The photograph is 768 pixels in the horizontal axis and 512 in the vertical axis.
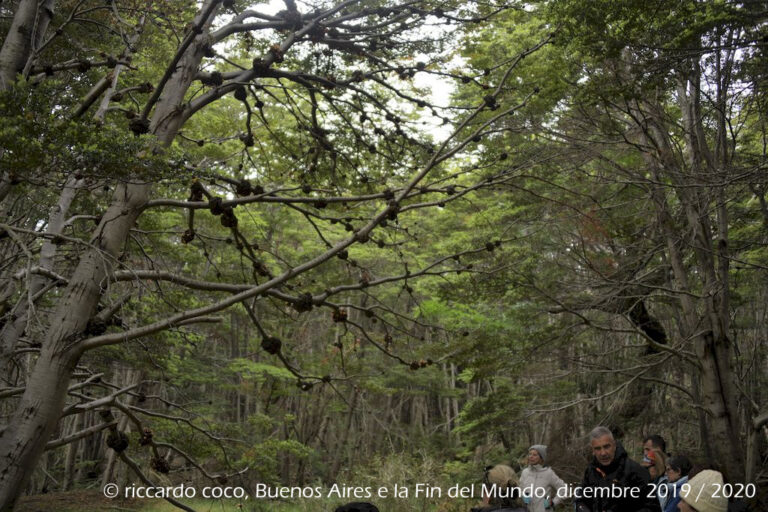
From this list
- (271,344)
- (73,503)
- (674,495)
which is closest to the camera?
(271,344)

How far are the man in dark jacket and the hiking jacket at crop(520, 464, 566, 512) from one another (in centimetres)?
129

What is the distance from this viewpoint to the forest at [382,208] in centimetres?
285

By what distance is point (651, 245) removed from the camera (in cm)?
947

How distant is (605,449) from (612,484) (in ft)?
0.83

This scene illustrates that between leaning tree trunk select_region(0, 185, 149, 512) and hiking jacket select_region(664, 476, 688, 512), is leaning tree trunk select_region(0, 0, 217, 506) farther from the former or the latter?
hiking jacket select_region(664, 476, 688, 512)

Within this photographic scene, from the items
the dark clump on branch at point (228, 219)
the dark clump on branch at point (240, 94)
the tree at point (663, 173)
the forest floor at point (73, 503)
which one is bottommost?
the forest floor at point (73, 503)

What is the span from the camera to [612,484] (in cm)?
418

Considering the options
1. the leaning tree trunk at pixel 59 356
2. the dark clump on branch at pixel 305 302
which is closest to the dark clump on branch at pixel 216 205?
the leaning tree trunk at pixel 59 356

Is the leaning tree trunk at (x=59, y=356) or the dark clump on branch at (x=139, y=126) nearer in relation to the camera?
the leaning tree trunk at (x=59, y=356)

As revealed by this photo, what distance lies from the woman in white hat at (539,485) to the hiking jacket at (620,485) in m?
1.32

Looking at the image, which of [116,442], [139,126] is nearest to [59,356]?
[116,442]

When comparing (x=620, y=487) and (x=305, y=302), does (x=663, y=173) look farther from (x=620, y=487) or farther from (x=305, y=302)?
(x=305, y=302)

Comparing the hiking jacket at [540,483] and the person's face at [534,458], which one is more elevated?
the person's face at [534,458]

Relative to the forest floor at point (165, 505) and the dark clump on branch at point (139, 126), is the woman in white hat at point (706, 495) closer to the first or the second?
the dark clump on branch at point (139, 126)
